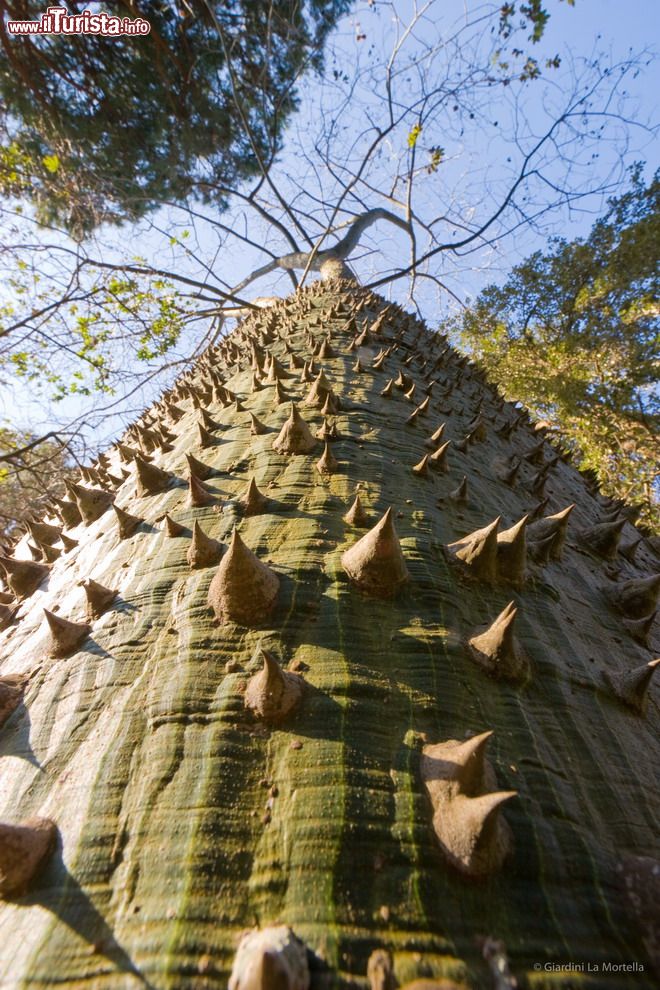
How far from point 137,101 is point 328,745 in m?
9.53

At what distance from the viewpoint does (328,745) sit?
1.01 meters

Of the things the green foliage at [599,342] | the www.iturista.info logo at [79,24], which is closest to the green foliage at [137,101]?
the www.iturista.info logo at [79,24]

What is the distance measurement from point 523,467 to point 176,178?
8207mm

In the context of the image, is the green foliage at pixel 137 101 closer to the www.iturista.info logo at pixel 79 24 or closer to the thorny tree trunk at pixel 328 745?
the www.iturista.info logo at pixel 79 24

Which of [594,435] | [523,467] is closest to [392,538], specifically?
[523,467]

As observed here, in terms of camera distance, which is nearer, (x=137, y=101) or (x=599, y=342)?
(x=137, y=101)

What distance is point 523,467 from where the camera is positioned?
2.87 meters

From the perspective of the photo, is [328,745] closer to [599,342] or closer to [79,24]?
[79,24]

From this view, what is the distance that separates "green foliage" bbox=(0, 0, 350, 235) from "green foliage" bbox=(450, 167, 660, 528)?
6.07 meters

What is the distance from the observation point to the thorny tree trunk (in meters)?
0.79

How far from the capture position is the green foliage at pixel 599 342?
28.7 ft

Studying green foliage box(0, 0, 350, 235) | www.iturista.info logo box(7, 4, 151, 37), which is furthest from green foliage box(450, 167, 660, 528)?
www.iturista.info logo box(7, 4, 151, 37)

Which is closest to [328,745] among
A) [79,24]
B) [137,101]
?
[79,24]

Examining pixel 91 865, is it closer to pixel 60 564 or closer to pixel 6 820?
pixel 6 820
